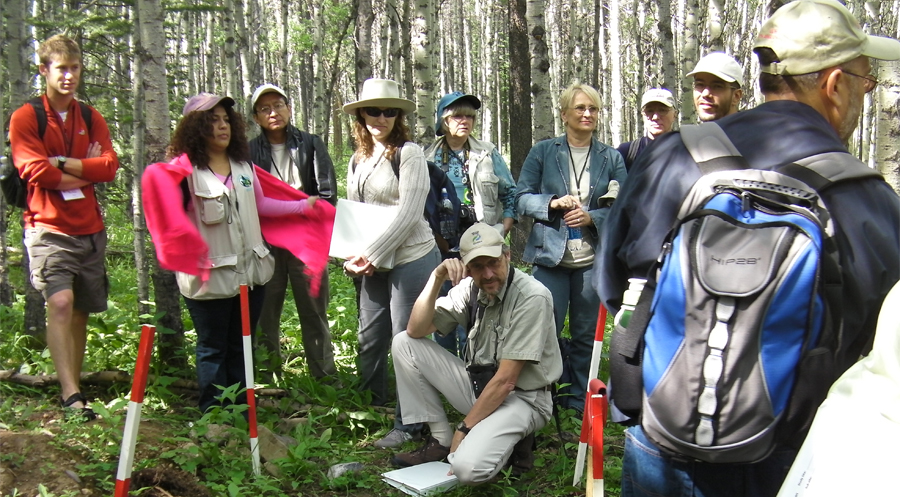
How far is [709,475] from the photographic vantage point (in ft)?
5.80

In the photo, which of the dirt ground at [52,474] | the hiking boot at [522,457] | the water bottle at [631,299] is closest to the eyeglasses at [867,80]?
the water bottle at [631,299]

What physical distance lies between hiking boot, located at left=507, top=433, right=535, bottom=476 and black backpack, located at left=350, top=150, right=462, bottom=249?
1.57 metres

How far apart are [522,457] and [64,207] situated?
3093mm

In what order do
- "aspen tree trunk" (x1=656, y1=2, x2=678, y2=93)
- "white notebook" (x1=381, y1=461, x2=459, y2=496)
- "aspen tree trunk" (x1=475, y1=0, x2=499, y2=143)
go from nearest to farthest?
"white notebook" (x1=381, y1=461, x2=459, y2=496), "aspen tree trunk" (x1=656, y1=2, x2=678, y2=93), "aspen tree trunk" (x1=475, y1=0, x2=499, y2=143)

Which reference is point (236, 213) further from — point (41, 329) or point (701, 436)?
point (701, 436)

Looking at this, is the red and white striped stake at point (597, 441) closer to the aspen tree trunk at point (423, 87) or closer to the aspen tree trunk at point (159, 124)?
the aspen tree trunk at point (159, 124)

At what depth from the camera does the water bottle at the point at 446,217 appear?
523 centimetres

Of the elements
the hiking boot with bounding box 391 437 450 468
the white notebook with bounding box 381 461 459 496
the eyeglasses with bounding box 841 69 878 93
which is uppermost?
the eyeglasses with bounding box 841 69 878 93

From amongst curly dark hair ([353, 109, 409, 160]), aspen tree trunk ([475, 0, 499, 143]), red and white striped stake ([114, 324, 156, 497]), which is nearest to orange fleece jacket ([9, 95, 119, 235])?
curly dark hair ([353, 109, 409, 160])

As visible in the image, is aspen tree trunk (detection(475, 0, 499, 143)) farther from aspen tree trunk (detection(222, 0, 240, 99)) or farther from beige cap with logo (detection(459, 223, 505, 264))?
beige cap with logo (detection(459, 223, 505, 264))

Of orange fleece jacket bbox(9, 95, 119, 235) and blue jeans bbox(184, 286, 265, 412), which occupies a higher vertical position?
orange fleece jacket bbox(9, 95, 119, 235)

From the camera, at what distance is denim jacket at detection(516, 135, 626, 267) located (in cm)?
494

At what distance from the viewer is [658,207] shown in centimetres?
181

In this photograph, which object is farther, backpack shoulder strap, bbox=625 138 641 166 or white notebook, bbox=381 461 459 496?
backpack shoulder strap, bbox=625 138 641 166
